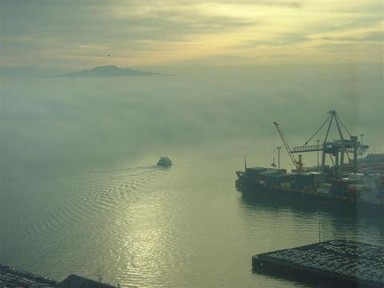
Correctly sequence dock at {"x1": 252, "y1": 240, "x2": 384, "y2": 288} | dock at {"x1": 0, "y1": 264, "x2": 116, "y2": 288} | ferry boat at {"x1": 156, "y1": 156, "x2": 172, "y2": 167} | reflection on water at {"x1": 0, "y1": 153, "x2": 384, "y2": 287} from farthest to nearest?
ferry boat at {"x1": 156, "y1": 156, "x2": 172, "y2": 167}
reflection on water at {"x1": 0, "y1": 153, "x2": 384, "y2": 287}
dock at {"x1": 252, "y1": 240, "x2": 384, "y2": 288}
dock at {"x1": 0, "y1": 264, "x2": 116, "y2": 288}

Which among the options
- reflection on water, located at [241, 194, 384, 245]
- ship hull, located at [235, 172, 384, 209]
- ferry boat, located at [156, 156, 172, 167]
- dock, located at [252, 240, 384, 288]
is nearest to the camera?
dock, located at [252, 240, 384, 288]

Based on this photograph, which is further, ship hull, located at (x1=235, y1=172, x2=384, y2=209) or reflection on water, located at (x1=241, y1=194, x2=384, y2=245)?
ship hull, located at (x1=235, y1=172, x2=384, y2=209)

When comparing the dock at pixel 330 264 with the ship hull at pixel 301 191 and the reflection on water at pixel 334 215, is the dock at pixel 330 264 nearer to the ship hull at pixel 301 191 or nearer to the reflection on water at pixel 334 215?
Result: the reflection on water at pixel 334 215

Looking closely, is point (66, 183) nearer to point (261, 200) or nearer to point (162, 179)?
point (162, 179)

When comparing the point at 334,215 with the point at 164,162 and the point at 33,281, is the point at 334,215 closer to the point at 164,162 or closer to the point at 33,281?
the point at 33,281

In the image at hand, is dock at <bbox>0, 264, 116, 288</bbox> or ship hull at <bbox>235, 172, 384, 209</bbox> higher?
ship hull at <bbox>235, 172, 384, 209</bbox>

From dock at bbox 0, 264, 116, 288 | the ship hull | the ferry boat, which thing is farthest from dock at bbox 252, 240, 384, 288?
the ferry boat

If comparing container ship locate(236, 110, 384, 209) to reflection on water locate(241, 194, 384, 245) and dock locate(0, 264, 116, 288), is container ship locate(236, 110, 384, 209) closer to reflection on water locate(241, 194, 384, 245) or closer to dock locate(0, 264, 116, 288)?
reflection on water locate(241, 194, 384, 245)

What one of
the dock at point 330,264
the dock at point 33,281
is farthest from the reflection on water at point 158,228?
the dock at point 33,281
